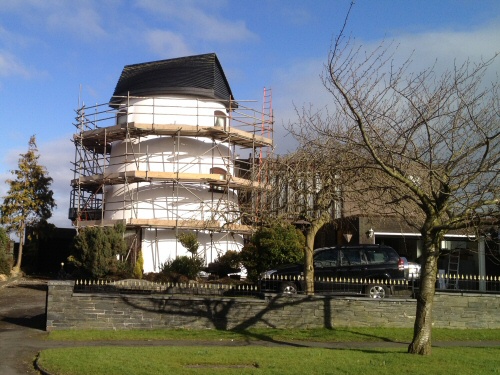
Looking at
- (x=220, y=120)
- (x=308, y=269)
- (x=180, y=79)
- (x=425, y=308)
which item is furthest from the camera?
(x=180, y=79)

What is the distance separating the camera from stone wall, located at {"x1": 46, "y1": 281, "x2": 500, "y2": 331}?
52.5 ft

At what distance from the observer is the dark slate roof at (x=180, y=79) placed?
112 ft

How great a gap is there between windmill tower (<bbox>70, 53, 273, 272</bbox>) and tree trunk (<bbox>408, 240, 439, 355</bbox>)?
18903mm

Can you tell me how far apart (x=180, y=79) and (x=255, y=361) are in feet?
82.1

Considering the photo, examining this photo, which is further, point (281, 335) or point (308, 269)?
point (308, 269)

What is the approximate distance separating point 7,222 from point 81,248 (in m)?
10.2

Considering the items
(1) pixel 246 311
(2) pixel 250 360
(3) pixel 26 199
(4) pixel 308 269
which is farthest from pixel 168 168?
(2) pixel 250 360

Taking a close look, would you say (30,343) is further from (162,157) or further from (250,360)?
(162,157)

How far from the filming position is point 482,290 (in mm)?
18438

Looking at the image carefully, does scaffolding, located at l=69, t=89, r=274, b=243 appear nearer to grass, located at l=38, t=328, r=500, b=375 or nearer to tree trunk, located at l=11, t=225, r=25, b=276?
tree trunk, located at l=11, t=225, r=25, b=276

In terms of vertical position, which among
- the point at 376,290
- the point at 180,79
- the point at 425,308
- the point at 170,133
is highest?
the point at 180,79

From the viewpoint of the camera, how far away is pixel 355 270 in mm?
19953

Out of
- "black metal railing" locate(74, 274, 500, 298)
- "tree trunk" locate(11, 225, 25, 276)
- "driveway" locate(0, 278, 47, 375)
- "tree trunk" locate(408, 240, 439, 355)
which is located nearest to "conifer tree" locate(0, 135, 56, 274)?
"tree trunk" locate(11, 225, 25, 276)

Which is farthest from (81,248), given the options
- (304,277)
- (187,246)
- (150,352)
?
(150,352)
